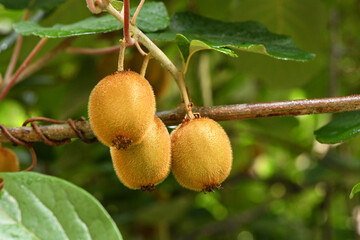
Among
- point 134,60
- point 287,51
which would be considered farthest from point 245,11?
point 287,51

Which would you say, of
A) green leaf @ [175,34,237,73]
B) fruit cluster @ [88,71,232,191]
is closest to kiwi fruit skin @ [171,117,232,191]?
fruit cluster @ [88,71,232,191]

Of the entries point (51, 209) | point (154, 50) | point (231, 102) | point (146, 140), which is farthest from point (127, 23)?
point (231, 102)

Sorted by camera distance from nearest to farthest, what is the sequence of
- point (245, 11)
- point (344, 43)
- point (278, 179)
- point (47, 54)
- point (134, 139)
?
point (134, 139)
point (47, 54)
point (245, 11)
point (278, 179)
point (344, 43)

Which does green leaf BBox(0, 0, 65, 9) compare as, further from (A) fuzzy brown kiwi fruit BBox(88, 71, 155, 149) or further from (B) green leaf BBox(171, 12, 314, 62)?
(A) fuzzy brown kiwi fruit BBox(88, 71, 155, 149)

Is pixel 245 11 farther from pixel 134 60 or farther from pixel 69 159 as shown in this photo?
pixel 69 159

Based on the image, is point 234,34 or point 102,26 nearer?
point 102,26

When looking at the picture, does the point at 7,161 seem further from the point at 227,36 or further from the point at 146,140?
the point at 227,36
